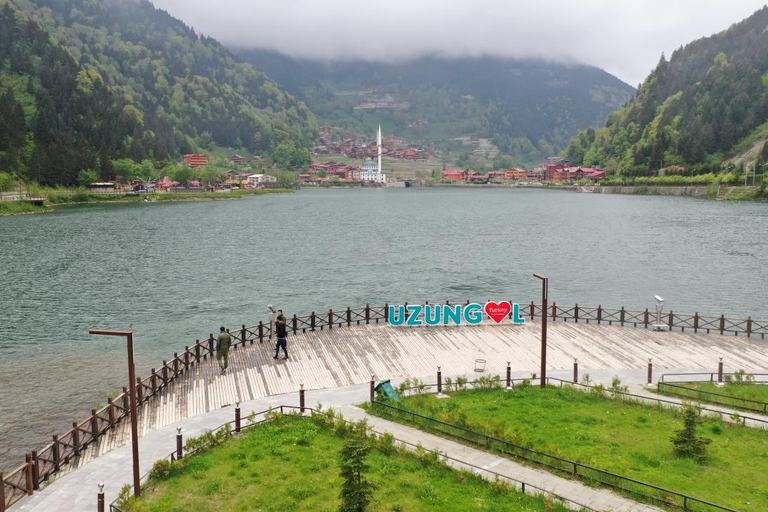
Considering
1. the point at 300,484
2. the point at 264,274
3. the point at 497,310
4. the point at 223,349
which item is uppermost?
the point at 497,310

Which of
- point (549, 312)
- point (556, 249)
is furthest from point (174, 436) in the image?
point (556, 249)

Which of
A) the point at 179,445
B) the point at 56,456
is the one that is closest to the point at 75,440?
the point at 56,456

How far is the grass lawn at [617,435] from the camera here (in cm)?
1579

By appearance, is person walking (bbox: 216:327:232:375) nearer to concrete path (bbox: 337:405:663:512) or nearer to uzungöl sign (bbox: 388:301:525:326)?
concrete path (bbox: 337:405:663:512)

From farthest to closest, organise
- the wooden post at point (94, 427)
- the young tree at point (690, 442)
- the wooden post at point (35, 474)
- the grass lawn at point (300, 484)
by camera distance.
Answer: the wooden post at point (94, 427) < the young tree at point (690, 442) < the wooden post at point (35, 474) < the grass lawn at point (300, 484)

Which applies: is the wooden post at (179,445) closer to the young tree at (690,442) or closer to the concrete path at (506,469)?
the concrete path at (506,469)

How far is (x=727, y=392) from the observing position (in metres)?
23.2

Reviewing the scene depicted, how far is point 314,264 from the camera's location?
75.7 metres

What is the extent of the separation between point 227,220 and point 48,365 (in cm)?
10695

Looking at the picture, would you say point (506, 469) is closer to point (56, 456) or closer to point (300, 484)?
point (300, 484)

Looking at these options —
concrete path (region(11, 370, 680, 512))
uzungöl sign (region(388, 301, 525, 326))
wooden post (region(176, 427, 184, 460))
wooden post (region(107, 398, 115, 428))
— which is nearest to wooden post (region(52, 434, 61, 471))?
concrete path (region(11, 370, 680, 512))

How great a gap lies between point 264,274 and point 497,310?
39.1 m

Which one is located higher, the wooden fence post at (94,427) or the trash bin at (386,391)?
the trash bin at (386,391)

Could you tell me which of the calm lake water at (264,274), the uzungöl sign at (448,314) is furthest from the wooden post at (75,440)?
the uzungöl sign at (448,314)
